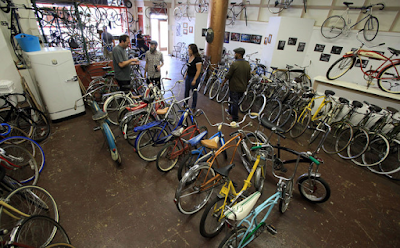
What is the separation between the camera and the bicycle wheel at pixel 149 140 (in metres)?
2.91

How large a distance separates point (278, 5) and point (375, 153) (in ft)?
18.8

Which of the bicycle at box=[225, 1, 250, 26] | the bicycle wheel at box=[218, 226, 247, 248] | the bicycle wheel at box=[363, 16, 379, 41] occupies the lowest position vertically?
the bicycle wheel at box=[218, 226, 247, 248]

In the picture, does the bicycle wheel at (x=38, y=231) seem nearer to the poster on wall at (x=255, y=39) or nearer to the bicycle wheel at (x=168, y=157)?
the bicycle wheel at (x=168, y=157)

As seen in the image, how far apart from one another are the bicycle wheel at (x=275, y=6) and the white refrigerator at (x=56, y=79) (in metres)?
6.79

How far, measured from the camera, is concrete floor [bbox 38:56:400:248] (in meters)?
2.07

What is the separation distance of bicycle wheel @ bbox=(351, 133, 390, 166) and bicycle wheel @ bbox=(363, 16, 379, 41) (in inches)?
140

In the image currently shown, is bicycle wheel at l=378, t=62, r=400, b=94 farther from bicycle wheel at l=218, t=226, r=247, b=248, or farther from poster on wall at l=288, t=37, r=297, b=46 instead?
bicycle wheel at l=218, t=226, r=247, b=248

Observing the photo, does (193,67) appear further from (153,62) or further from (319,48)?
(319,48)

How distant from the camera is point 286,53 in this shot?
250 inches

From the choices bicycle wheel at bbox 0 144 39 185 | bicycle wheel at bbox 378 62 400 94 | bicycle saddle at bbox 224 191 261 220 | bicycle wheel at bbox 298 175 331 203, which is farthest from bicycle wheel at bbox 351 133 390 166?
bicycle wheel at bbox 0 144 39 185

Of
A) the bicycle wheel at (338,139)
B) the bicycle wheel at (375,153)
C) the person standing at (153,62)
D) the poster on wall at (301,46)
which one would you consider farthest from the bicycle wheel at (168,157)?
the poster on wall at (301,46)

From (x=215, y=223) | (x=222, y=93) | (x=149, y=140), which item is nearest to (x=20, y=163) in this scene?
(x=149, y=140)

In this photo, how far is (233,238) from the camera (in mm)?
1621

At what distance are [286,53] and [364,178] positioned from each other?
466 centimetres
